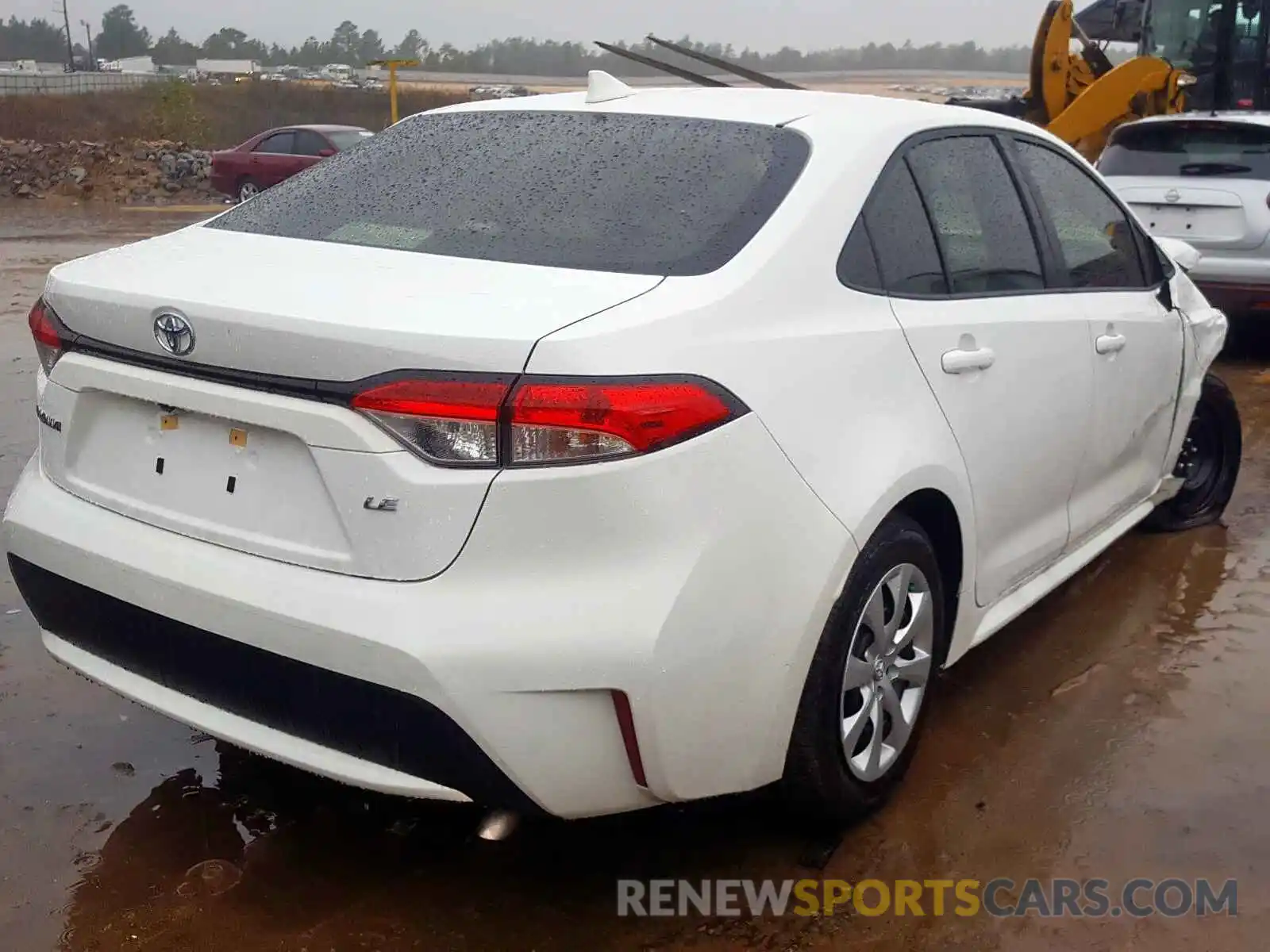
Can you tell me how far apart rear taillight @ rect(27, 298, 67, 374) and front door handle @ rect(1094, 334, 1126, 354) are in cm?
260

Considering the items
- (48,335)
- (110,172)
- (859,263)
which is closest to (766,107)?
(859,263)

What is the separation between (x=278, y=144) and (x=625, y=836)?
17.1 metres

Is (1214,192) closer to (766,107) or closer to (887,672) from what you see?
(766,107)

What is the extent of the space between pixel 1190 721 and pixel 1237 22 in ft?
38.8

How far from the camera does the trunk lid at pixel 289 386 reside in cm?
209

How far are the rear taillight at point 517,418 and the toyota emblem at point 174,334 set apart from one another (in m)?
0.40

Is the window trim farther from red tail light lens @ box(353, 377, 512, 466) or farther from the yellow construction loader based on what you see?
the yellow construction loader

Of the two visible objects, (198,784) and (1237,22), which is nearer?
(198,784)

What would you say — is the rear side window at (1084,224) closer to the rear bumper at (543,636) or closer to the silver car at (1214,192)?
the rear bumper at (543,636)

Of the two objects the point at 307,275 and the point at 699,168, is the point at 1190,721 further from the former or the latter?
the point at 307,275

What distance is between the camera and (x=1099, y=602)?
4.16 m

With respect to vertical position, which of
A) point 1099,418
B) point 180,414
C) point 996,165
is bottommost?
point 1099,418

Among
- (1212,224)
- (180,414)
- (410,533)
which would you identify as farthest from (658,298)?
(1212,224)

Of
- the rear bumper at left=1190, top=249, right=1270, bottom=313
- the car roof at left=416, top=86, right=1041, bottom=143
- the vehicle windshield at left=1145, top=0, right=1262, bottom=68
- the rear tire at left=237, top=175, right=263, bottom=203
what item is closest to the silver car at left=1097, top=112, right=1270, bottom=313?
the rear bumper at left=1190, top=249, right=1270, bottom=313
